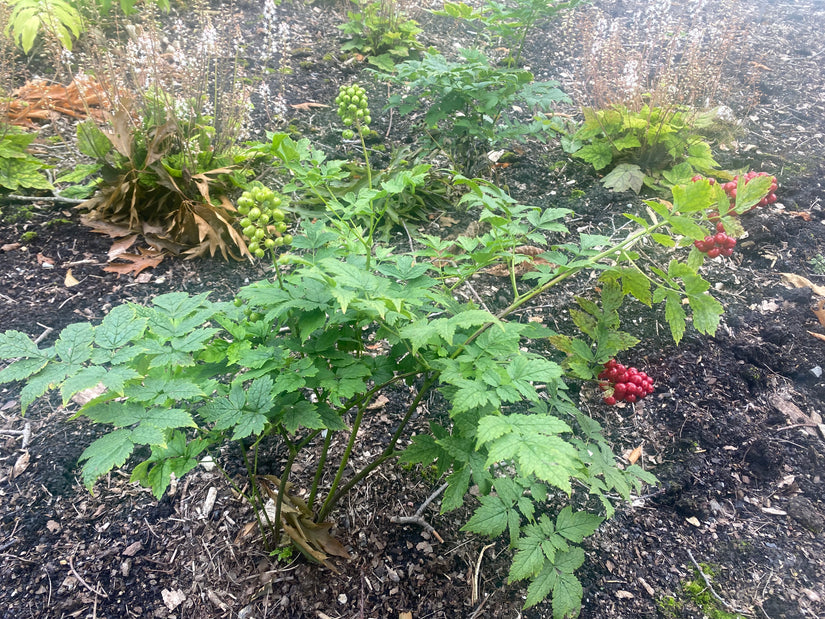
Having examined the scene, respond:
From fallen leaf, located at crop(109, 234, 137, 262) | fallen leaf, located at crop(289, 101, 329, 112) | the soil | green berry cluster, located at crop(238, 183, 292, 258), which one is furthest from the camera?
fallen leaf, located at crop(289, 101, 329, 112)

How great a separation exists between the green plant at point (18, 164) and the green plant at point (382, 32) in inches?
123

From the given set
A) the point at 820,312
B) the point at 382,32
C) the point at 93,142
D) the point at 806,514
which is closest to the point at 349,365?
the point at 806,514

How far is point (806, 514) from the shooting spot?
2.23 m

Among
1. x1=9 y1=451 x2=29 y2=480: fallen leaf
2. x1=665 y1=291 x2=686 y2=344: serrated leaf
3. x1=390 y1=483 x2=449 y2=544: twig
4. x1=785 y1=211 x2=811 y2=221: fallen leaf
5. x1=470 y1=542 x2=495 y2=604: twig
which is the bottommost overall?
x1=470 y1=542 x2=495 y2=604: twig

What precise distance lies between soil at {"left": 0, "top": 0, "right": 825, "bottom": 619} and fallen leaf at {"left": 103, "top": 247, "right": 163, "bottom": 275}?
6cm

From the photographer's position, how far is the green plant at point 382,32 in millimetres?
5169

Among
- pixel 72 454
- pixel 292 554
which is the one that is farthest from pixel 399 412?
pixel 72 454

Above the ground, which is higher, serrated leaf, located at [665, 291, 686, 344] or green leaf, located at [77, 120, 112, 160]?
green leaf, located at [77, 120, 112, 160]

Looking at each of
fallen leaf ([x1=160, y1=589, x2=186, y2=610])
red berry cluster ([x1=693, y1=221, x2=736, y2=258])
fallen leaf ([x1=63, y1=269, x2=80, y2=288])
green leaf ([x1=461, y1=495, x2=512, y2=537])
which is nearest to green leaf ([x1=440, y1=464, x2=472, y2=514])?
green leaf ([x1=461, y1=495, x2=512, y2=537])

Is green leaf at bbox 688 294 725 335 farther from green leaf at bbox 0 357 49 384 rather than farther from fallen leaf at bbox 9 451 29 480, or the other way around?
fallen leaf at bbox 9 451 29 480

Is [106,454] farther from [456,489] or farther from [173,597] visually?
[173,597]

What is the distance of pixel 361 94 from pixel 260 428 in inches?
47.1

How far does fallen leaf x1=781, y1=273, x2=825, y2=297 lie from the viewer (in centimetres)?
315

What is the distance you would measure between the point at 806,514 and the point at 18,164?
4.87m
